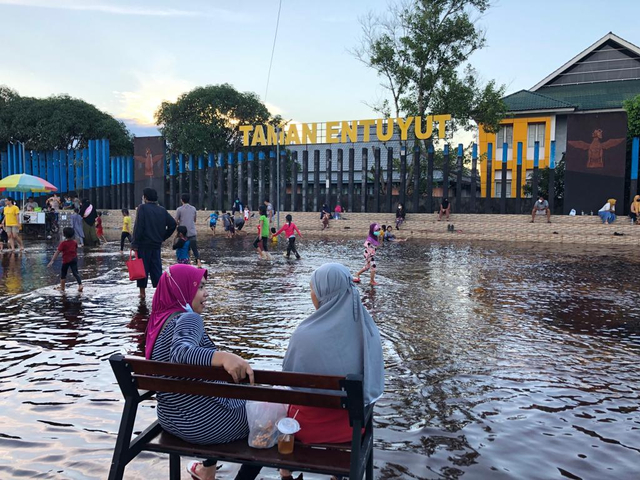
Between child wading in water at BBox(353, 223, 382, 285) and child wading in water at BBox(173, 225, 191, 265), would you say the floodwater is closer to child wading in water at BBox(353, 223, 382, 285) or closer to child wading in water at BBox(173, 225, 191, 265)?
child wading in water at BBox(353, 223, 382, 285)

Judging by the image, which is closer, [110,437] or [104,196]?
[110,437]

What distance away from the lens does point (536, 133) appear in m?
34.1

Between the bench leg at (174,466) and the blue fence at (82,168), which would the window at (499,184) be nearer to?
the blue fence at (82,168)

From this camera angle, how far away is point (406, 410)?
4.39 meters

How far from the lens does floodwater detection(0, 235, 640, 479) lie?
3.65m

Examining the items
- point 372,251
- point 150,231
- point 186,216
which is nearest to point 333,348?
point 150,231

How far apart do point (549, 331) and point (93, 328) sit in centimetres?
608

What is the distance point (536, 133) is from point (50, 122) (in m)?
36.0

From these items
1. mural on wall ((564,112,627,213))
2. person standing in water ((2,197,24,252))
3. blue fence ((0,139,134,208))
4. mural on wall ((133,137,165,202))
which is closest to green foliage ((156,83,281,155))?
mural on wall ((133,137,165,202))

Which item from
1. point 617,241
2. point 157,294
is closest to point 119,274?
point 157,294

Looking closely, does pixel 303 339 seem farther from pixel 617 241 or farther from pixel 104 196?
pixel 104 196

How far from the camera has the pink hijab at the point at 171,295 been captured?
292cm

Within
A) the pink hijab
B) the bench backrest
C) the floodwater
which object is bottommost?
the floodwater

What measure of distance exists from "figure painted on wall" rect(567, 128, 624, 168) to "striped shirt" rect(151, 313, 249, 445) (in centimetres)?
2662
